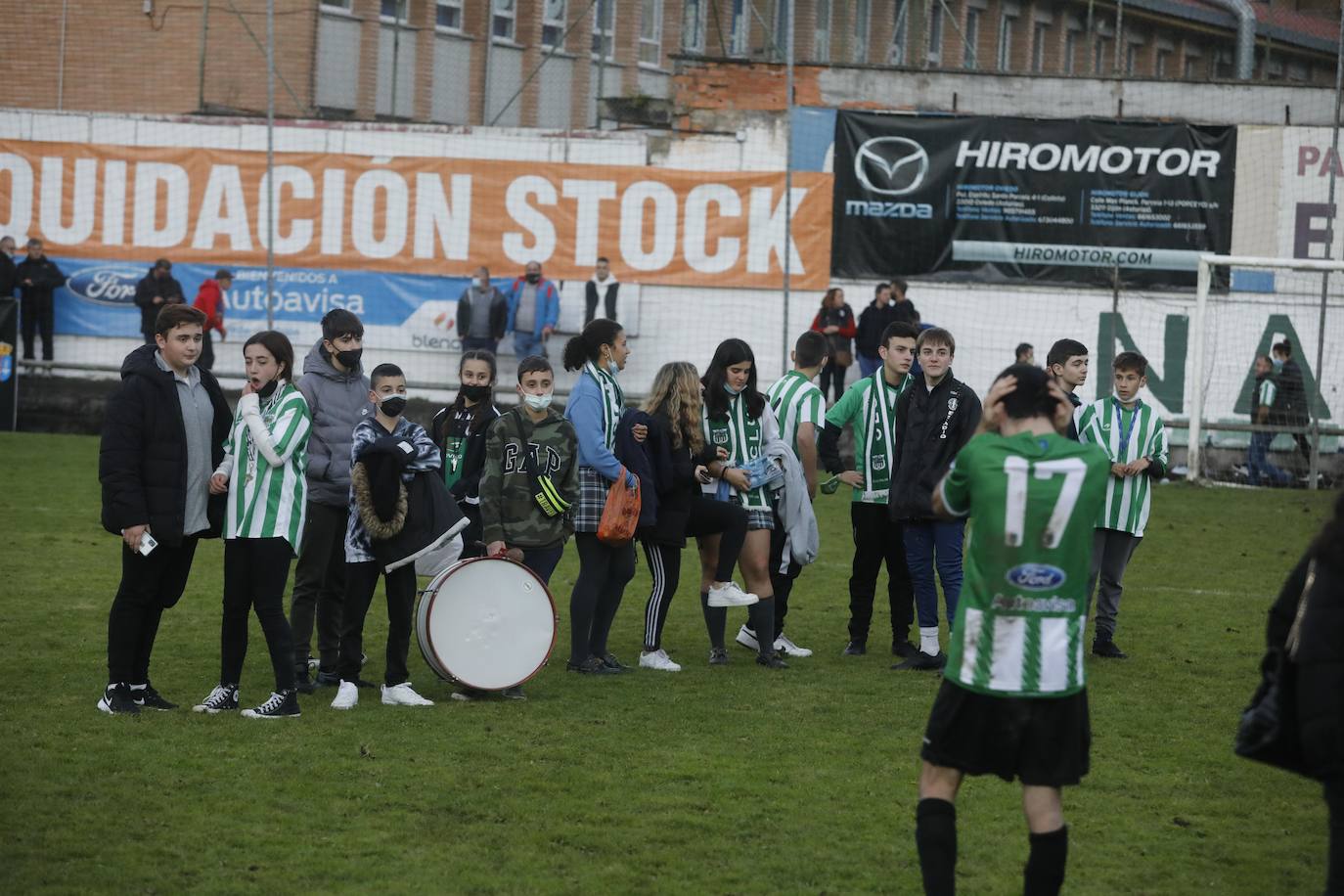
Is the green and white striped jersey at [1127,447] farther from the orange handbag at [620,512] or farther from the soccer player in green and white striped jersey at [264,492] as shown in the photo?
the soccer player in green and white striped jersey at [264,492]

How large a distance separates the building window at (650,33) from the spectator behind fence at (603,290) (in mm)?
9646

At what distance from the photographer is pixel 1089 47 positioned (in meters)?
24.3

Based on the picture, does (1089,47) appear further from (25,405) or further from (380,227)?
(25,405)

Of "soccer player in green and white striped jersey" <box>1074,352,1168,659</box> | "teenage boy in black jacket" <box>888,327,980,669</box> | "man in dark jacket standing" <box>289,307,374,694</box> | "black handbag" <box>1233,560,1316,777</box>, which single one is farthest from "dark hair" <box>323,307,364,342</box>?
"black handbag" <box>1233,560,1316,777</box>

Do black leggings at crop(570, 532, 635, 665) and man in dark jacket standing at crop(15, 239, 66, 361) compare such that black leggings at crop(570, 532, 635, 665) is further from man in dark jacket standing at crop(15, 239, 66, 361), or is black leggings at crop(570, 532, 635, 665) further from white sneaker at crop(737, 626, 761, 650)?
man in dark jacket standing at crop(15, 239, 66, 361)

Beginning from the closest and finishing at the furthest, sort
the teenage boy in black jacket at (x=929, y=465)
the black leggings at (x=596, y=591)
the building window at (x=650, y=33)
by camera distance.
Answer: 1. the black leggings at (x=596, y=591)
2. the teenage boy in black jacket at (x=929, y=465)
3. the building window at (x=650, y=33)

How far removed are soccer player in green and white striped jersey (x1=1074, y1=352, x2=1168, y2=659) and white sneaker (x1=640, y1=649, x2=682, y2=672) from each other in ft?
8.21

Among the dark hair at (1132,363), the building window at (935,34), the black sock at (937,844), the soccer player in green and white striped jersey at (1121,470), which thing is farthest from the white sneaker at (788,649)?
the building window at (935,34)

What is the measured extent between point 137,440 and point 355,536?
1127mm

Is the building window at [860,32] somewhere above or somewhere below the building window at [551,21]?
below

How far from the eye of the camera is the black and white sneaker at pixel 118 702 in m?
7.90

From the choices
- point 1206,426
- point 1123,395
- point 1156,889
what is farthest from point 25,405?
point 1156,889

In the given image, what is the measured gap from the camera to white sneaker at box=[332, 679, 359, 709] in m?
8.28

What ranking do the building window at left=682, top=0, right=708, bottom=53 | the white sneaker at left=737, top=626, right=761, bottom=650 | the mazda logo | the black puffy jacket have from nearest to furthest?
the black puffy jacket, the white sneaker at left=737, top=626, right=761, bottom=650, the mazda logo, the building window at left=682, top=0, right=708, bottom=53
